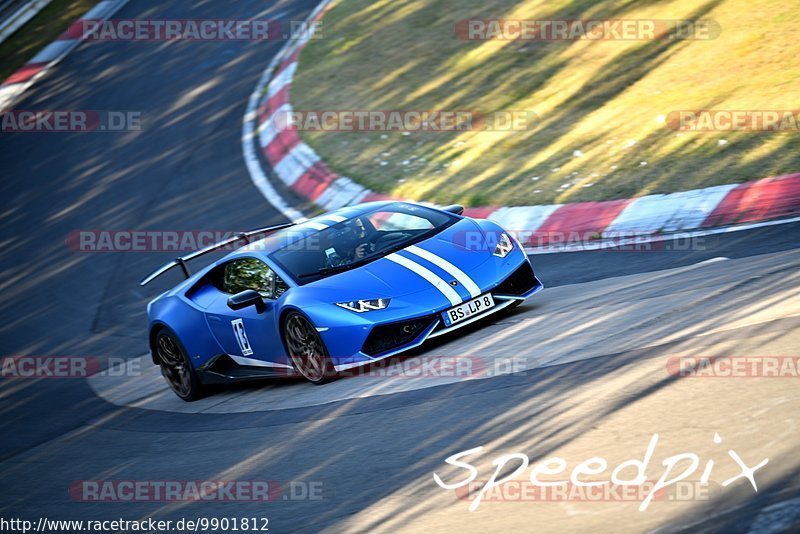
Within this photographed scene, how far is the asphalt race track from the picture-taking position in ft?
17.2

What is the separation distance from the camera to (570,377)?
6.70m

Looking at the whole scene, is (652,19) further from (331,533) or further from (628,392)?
(331,533)

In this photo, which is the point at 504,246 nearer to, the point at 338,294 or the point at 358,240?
the point at 358,240

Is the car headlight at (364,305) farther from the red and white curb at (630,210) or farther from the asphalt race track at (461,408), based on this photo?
the red and white curb at (630,210)

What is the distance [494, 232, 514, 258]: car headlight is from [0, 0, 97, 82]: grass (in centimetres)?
1847

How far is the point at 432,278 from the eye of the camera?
822 centimetres

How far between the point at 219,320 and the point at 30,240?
8298 mm

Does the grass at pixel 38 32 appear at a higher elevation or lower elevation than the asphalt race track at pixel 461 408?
higher

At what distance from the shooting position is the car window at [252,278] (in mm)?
8867

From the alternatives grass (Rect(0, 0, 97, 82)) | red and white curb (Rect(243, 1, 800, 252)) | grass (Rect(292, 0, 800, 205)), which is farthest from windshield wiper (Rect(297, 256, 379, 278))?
grass (Rect(0, 0, 97, 82))

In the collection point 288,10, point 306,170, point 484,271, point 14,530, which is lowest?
point 14,530

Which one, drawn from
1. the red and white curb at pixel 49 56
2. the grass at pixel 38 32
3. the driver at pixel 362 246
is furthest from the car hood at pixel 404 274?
the grass at pixel 38 32

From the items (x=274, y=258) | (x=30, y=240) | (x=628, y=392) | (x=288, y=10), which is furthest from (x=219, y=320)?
(x=288, y=10)

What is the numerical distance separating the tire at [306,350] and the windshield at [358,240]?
0.38 metres
